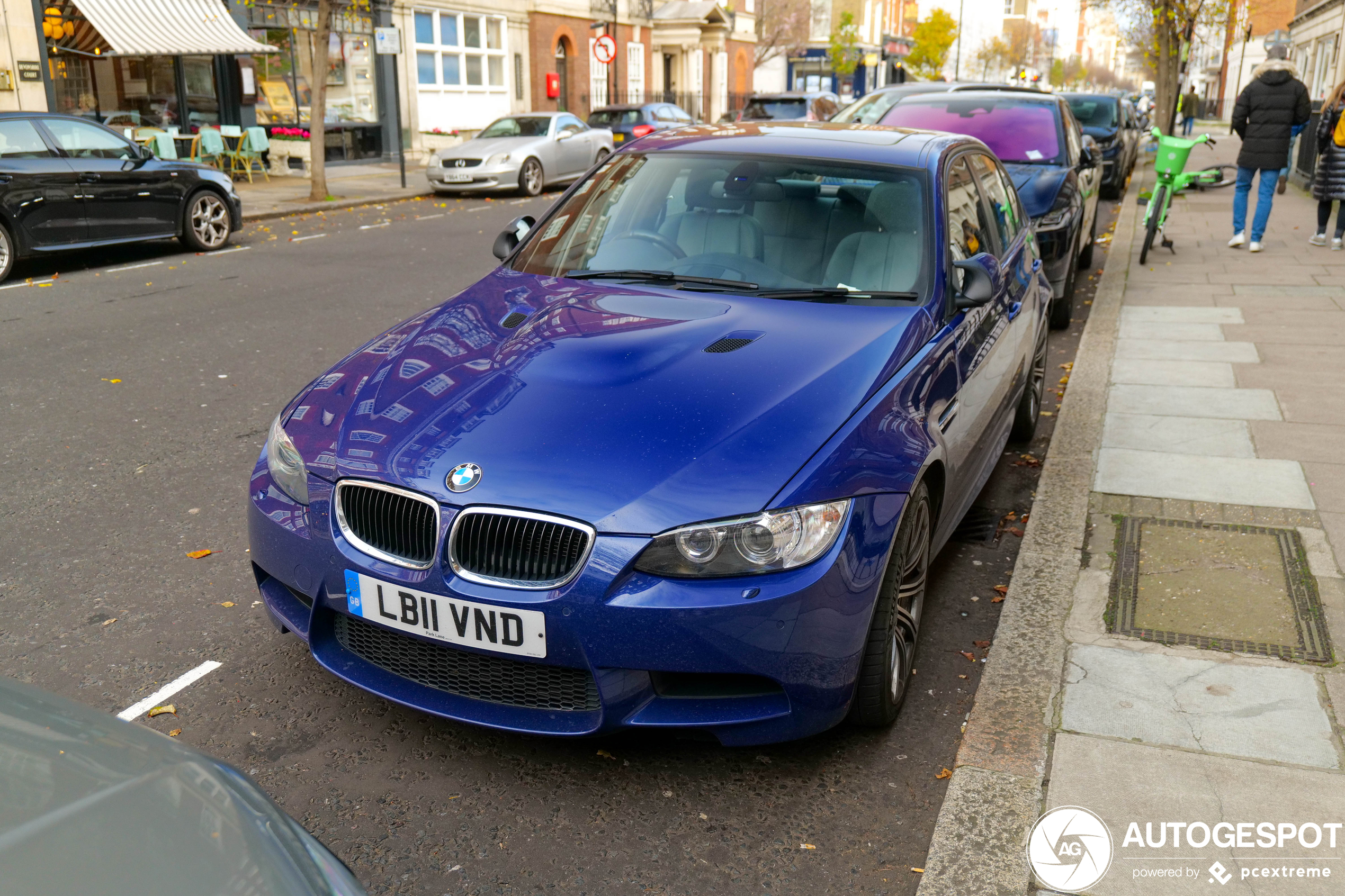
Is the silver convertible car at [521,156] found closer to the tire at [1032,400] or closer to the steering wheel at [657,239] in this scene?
the tire at [1032,400]

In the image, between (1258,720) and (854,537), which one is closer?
(854,537)

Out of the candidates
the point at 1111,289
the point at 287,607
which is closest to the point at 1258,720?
the point at 287,607

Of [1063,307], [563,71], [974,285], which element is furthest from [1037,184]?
[563,71]

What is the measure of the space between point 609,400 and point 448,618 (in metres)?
0.76

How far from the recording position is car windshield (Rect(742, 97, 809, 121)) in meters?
25.3

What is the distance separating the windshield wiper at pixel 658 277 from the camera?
164 inches

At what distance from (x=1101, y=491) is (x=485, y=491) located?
11.3 ft

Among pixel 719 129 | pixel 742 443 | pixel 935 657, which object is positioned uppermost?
pixel 719 129

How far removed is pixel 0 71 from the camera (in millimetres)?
17828

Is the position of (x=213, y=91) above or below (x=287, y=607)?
above

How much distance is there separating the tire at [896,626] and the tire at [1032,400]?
2.48 m

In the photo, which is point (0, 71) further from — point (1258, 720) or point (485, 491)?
point (1258, 720)

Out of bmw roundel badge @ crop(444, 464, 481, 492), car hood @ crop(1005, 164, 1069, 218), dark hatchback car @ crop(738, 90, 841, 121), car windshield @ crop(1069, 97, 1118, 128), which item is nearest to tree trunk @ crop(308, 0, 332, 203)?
dark hatchback car @ crop(738, 90, 841, 121)
